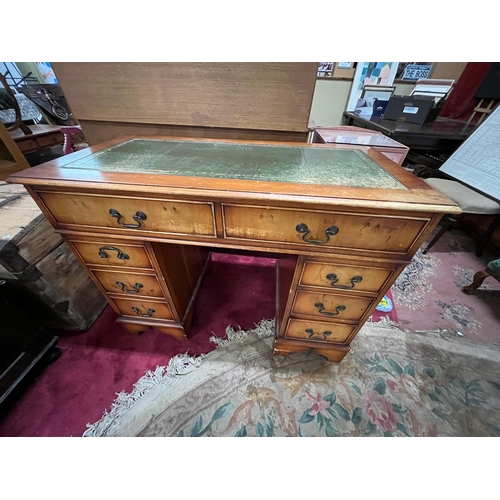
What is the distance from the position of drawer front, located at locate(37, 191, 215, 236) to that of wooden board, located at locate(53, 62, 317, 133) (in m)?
0.76

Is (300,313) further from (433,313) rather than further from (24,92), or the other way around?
(24,92)

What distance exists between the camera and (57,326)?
120 cm

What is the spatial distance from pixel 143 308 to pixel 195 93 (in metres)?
1.15

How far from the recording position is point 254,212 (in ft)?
2.03

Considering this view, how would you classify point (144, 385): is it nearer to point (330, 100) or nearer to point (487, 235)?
point (487, 235)

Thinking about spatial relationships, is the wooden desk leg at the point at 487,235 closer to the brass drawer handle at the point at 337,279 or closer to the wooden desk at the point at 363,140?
the wooden desk at the point at 363,140

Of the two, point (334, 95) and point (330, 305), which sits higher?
point (334, 95)

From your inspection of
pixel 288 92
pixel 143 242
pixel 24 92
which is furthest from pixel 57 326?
pixel 24 92

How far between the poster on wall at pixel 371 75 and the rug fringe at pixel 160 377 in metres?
3.23

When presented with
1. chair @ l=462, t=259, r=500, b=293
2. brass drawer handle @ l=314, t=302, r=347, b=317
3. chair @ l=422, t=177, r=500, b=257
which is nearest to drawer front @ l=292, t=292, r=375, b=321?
brass drawer handle @ l=314, t=302, r=347, b=317

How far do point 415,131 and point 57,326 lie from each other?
304 centimetres

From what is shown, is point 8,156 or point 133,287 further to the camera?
point 8,156

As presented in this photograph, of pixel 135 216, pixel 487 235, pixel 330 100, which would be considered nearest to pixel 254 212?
pixel 135 216

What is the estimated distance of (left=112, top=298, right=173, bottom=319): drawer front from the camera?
1.02 metres
